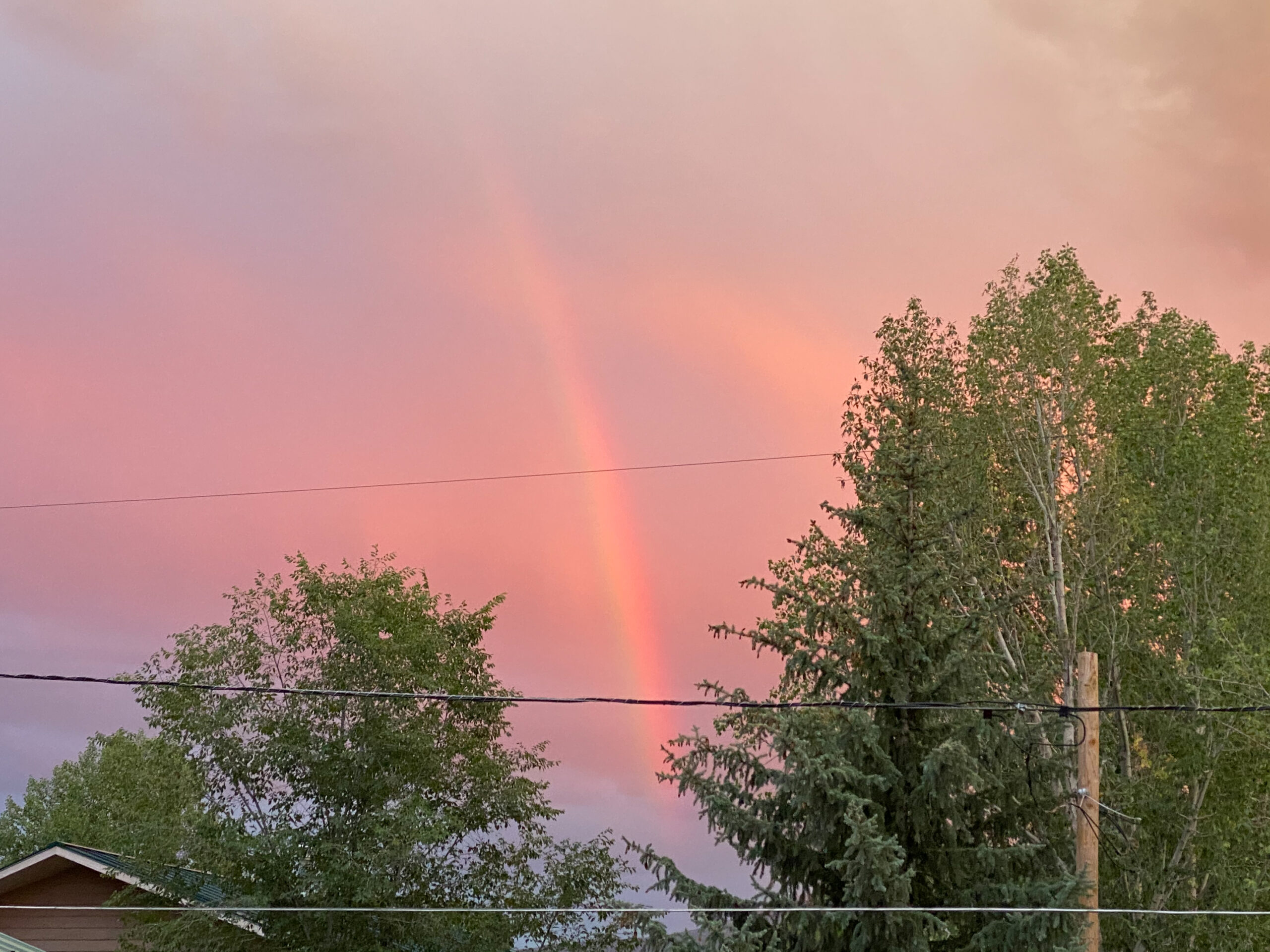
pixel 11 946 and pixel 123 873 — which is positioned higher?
pixel 123 873

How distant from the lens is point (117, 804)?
3172 cm

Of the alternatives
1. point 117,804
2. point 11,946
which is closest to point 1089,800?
point 11,946

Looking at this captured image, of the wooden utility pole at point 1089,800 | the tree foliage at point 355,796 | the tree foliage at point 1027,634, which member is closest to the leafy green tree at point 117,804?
the tree foliage at point 355,796

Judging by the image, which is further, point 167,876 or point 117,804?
point 117,804

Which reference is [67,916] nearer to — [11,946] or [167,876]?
[167,876]

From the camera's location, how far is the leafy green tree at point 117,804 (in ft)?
67.6

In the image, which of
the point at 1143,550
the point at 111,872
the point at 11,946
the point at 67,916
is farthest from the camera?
the point at 1143,550

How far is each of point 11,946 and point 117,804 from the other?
19719 mm

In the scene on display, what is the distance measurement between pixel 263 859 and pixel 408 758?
2.90 m

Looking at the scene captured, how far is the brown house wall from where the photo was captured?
20.3 metres

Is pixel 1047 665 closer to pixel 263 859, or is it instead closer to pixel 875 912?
pixel 875 912

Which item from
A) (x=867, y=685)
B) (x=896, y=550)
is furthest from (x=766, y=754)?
(x=896, y=550)

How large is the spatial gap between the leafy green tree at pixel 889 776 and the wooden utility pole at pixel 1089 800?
0.28 m

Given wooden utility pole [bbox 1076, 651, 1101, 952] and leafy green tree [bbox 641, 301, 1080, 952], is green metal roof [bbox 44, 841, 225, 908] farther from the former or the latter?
wooden utility pole [bbox 1076, 651, 1101, 952]
